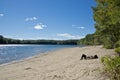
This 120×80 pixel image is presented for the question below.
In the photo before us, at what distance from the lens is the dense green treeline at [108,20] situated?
11818mm

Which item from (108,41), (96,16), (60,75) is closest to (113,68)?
(60,75)

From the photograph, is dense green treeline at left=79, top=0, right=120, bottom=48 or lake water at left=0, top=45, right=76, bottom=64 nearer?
dense green treeline at left=79, top=0, right=120, bottom=48

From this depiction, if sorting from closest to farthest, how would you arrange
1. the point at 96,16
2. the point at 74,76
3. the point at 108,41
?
the point at 74,76 → the point at 96,16 → the point at 108,41

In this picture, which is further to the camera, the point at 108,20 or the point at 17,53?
the point at 17,53

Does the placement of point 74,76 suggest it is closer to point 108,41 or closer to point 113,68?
point 113,68

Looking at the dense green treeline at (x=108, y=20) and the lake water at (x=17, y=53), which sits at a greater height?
the dense green treeline at (x=108, y=20)

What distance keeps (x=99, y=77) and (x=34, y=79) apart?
4.30 metres

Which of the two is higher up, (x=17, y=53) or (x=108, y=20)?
(x=108, y=20)

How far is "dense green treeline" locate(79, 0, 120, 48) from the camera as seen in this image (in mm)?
11818

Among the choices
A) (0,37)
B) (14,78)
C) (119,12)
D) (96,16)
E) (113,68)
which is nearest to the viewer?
(113,68)

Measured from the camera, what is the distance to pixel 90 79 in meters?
12.0

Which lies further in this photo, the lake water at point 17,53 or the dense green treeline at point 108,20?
the lake water at point 17,53

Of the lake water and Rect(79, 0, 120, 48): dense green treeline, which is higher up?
Rect(79, 0, 120, 48): dense green treeline

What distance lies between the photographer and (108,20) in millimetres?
26266
